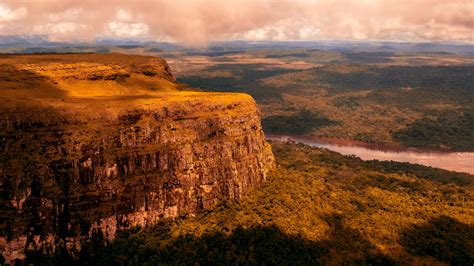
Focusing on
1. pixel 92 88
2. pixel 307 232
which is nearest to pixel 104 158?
pixel 92 88

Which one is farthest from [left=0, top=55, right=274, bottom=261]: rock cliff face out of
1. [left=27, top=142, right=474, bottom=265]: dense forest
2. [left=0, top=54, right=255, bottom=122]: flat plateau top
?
[left=27, top=142, right=474, bottom=265]: dense forest

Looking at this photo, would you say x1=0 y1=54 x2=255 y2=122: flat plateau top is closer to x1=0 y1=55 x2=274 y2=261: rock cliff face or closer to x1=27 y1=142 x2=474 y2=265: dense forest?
x1=0 y1=55 x2=274 y2=261: rock cliff face

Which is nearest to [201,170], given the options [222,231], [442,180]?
[222,231]

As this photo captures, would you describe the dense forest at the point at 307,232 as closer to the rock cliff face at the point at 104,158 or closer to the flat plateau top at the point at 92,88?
the rock cliff face at the point at 104,158

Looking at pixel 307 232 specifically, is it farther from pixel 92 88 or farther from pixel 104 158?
pixel 92 88

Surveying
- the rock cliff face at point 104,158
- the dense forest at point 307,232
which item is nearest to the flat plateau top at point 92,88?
the rock cliff face at point 104,158

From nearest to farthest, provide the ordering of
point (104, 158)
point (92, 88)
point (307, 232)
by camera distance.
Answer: point (104, 158)
point (307, 232)
point (92, 88)
